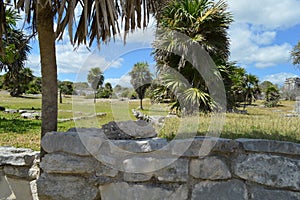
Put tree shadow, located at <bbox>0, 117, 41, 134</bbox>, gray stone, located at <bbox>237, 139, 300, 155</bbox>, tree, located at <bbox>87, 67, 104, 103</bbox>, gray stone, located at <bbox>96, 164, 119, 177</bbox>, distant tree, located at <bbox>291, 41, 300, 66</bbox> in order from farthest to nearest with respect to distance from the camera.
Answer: distant tree, located at <bbox>291, 41, 300, 66</bbox> → tree shadow, located at <bbox>0, 117, 41, 134</bbox> → tree, located at <bbox>87, 67, 104, 103</bbox> → gray stone, located at <bbox>96, 164, 119, 177</bbox> → gray stone, located at <bbox>237, 139, 300, 155</bbox>

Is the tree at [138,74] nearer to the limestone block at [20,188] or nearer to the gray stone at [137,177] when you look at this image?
the gray stone at [137,177]

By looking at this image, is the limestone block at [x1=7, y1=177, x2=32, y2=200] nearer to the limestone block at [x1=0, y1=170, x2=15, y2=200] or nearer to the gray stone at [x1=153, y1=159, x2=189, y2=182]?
the limestone block at [x1=0, y1=170, x2=15, y2=200]

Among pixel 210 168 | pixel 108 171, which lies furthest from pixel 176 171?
pixel 108 171

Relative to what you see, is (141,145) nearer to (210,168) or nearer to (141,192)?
(141,192)

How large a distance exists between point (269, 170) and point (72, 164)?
5.38ft

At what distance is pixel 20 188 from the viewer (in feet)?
8.59

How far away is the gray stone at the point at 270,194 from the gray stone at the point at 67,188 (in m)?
1.34

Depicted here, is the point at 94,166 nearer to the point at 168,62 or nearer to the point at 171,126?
the point at 171,126

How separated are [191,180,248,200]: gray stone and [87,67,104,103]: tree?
163 cm

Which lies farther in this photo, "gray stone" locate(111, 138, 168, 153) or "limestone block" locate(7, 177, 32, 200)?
"limestone block" locate(7, 177, 32, 200)

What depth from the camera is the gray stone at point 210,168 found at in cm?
210

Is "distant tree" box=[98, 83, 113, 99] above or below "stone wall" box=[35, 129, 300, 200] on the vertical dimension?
above

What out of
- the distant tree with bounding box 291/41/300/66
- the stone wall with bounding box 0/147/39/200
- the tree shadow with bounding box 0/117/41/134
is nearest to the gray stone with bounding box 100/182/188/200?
the stone wall with bounding box 0/147/39/200

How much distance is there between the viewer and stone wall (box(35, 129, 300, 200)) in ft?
6.63
